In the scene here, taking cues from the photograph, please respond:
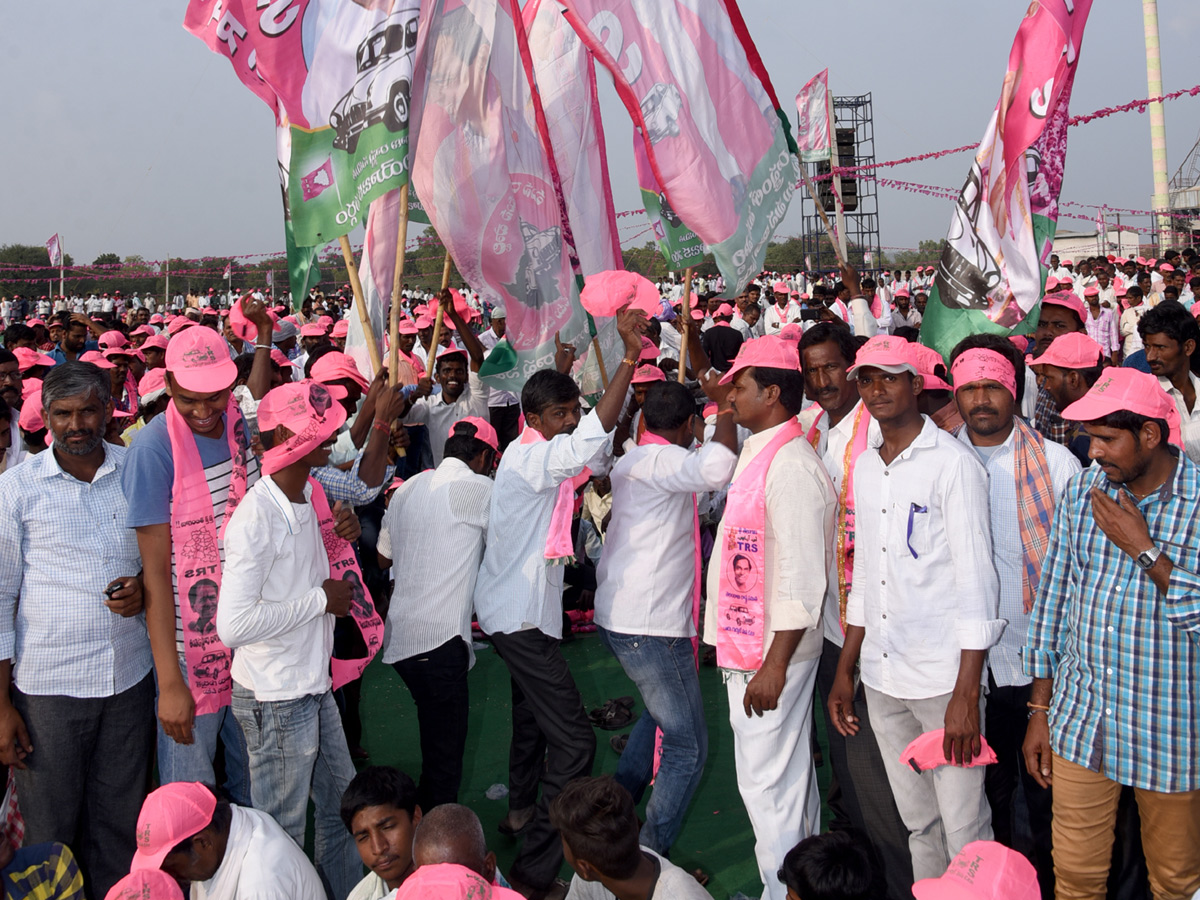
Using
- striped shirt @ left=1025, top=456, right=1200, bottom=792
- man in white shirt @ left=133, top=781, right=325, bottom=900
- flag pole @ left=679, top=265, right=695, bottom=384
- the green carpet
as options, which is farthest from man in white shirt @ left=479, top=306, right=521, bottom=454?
striped shirt @ left=1025, top=456, right=1200, bottom=792

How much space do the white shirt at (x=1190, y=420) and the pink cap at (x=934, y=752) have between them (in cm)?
246

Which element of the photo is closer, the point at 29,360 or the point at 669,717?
the point at 669,717

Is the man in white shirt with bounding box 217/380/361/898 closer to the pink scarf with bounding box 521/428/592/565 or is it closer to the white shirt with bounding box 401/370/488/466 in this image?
the pink scarf with bounding box 521/428/592/565

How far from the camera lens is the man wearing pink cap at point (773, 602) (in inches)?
128

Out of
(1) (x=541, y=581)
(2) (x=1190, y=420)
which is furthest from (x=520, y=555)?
(2) (x=1190, y=420)

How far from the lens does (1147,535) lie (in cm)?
258

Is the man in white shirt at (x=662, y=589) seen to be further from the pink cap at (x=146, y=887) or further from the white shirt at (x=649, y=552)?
the pink cap at (x=146, y=887)

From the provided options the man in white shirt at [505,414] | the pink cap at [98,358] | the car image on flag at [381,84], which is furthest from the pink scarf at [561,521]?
the pink cap at [98,358]

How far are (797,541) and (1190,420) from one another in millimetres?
2605

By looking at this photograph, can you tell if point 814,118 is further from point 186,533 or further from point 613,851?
point 613,851

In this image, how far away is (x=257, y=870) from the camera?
2855mm

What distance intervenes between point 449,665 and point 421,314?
6163mm

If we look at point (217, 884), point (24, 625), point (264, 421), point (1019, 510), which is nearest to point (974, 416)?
point (1019, 510)

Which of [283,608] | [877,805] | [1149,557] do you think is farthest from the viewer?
[877,805]
